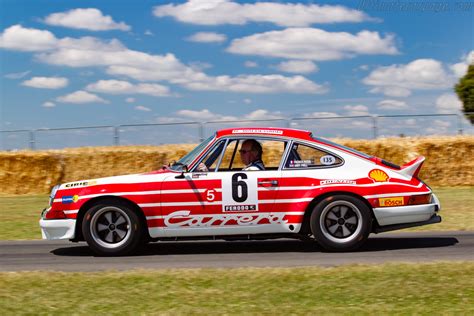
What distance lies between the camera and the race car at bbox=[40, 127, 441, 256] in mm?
8062

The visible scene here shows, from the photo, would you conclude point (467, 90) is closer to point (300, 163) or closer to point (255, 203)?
point (300, 163)

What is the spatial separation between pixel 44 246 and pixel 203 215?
109 inches

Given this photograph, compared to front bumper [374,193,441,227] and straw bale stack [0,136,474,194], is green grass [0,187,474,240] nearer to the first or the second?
straw bale stack [0,136,474,194]

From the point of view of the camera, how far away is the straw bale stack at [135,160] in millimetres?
20281

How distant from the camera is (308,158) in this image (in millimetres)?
Result: 8281

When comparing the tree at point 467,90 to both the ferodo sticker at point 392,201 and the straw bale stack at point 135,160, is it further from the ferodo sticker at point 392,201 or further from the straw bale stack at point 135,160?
the ferodo sticker at point 392,201

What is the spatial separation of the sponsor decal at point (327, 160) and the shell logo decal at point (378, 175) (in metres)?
0.47

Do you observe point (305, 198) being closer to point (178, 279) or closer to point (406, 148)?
point (178, 279)

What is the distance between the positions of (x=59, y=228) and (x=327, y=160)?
3354 mm

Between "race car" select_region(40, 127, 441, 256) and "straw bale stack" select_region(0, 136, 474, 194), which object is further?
"straw bale stack" select_region(0, 136, 474, 194)

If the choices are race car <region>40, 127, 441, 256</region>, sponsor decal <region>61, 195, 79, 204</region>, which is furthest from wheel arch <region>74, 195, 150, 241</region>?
sponsor decal <region>61, 195, 79, 204</region>

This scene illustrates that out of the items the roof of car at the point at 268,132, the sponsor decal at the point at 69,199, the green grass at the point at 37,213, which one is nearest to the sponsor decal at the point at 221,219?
the roof of car at the point at 268,132

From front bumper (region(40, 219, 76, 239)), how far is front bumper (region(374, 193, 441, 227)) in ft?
12.0

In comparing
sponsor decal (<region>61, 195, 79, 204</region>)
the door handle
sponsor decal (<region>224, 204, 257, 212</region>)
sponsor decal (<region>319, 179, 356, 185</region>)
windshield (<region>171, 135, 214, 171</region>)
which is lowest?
sponsor decal (<region>224, 204, 257, 212</region>)
